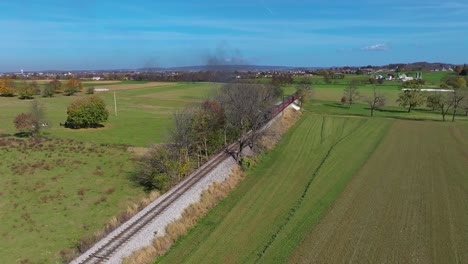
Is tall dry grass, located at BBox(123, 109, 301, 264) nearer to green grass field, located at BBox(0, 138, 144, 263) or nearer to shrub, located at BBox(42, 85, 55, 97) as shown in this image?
green grass field, located at BBox(0, 138, 144, 263)

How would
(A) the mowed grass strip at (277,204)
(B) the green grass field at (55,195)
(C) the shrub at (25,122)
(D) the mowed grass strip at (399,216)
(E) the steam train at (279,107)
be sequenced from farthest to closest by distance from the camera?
(E) the steam train at (279,107), (C) the shrub at (25,122), (B) the green grass field at (55,195), (A) the mowed grass strip at (277,204), (D) the mowed grass strip at (399,216)

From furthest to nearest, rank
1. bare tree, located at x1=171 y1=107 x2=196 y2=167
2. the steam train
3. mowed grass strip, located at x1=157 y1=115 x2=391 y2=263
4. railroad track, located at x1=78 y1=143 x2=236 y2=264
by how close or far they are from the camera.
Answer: the steam train
bare tree, located at x1=171 y1=107 x2=196 y2=167
mowed grass strip, located at x1=157 y1=115 x2=391 y2=263
railroad track, located at x1=78 y1=143 x2=236 y2=264

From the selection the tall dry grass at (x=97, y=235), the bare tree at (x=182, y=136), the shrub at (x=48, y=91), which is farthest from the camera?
the shrub at (x=48, y=91)

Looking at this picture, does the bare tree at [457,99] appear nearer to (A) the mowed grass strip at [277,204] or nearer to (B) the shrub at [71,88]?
(A) the mowed grass strip at [277,204]

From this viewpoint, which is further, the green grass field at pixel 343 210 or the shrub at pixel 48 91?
the shrub at pixel 48 91

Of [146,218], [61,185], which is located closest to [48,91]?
[61,185]

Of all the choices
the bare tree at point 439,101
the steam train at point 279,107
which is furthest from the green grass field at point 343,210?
the bare tree at point 439,101

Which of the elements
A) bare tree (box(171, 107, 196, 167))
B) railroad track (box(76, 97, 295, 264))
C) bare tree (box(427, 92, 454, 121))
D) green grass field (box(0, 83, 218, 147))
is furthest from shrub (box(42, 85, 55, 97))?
bare tree (box(427, 92, 454, 121))
